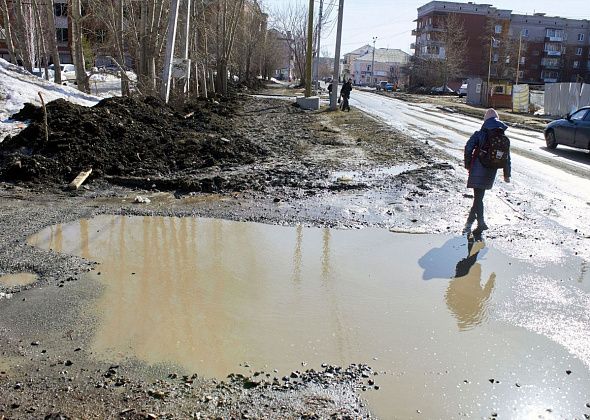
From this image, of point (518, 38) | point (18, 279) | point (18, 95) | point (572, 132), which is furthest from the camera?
point (518, 38)

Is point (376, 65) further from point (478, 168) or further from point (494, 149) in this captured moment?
→ point (494, 149)

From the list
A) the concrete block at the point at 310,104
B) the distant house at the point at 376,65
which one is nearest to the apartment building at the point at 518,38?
the distant house at the point at 376,65

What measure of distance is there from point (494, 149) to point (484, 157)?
17 cm

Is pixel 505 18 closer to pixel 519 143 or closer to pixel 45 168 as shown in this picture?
pixel 519 143

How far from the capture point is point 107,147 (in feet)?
34.6

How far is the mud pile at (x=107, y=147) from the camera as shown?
9.48 m

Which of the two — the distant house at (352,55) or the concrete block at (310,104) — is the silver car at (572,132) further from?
the distant house at (352,55)

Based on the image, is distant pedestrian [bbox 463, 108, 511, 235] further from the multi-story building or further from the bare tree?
the multi-story building

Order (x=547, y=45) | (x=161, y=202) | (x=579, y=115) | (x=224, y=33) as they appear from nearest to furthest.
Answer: (x=161, y=202) < (x=579, y=115) < (x=224, y=33) < (x=547, y=45)

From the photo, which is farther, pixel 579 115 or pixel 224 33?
pixel 224 33

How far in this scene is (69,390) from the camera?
3377 mm

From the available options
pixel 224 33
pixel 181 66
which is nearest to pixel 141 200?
pixel 181 66

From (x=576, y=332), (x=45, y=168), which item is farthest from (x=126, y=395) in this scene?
(x=45, y=168)

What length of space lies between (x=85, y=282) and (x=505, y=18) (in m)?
109
